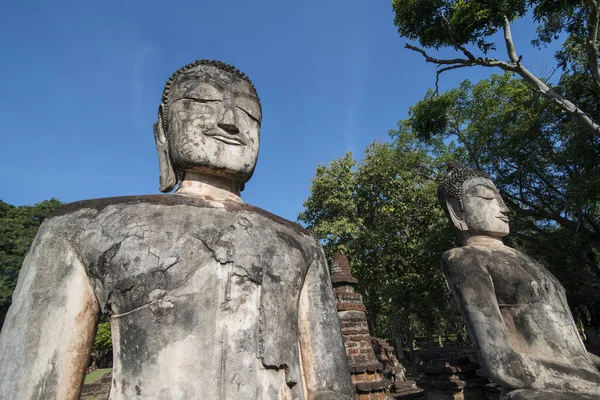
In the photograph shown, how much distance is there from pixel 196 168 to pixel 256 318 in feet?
2.97

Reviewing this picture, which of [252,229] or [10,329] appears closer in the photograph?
[10,329]

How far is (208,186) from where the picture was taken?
223 centimetres

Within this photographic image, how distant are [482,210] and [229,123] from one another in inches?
111

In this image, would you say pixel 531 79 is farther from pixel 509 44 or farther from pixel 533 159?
pixel 533 159

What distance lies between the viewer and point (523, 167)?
12445 mm

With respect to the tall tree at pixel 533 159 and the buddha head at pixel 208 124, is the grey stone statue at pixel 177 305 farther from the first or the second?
the tall tree at pixel 533 159

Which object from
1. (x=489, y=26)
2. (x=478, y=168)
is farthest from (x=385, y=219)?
(x=489, y=26)

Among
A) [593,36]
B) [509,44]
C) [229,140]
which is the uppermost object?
[509,44]

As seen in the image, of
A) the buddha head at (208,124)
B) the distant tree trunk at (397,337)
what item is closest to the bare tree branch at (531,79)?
the buddha head at (208,124)

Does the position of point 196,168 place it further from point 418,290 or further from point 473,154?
point 418,290

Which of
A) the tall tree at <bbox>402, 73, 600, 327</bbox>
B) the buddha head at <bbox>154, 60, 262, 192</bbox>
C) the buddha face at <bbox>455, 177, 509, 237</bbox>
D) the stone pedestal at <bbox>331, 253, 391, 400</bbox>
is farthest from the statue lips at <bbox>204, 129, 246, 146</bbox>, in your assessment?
the tall tree at <bbox>402, 73, 600, 327</bbox>

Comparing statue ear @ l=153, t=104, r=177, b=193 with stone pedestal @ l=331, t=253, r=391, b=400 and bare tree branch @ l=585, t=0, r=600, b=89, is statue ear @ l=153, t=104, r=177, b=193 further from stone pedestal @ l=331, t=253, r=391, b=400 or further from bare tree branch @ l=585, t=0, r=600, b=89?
bare tree branch @ l=585, t=0, r=600, b=89

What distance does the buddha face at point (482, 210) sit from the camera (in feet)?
12.8

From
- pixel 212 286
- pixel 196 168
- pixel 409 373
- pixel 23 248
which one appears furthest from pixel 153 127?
pixel 409 373
